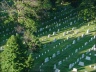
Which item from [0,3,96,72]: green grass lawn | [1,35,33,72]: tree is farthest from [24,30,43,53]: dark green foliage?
[1,35,33,72]: tree

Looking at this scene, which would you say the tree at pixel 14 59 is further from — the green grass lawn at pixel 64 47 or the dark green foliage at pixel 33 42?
the dark green foliage at pixel 33 42

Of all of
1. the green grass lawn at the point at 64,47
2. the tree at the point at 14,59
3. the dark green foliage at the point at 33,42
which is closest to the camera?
the tree at the point at 14,59

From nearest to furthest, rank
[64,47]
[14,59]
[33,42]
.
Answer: [14,59], [33,42], [64,47]

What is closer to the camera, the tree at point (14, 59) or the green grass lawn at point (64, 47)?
the tree at point (14, 59)

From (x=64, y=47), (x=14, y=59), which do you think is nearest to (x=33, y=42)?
(x=14, y=59)

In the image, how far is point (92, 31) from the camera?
3700 cm

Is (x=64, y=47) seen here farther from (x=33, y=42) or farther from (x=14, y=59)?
(x=14, y=59)

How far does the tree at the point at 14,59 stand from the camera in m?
21.5

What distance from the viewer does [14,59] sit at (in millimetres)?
21703

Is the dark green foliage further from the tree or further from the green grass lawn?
the tree

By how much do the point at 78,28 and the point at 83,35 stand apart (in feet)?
15.9

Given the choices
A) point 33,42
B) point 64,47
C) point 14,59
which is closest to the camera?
point 14,59

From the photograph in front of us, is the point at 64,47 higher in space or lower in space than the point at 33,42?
lower

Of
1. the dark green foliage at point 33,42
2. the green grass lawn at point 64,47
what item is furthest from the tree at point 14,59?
the dark green foliage at point 33,42
